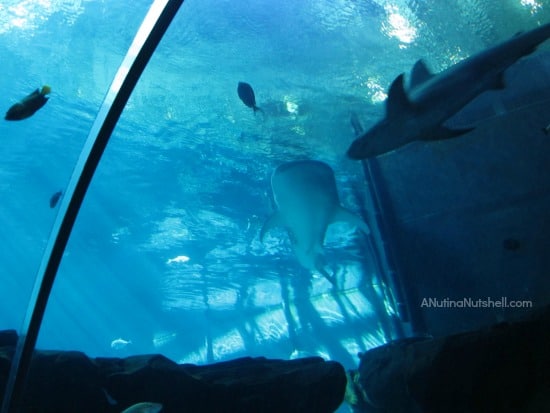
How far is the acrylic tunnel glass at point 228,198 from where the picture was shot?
8.14 meters

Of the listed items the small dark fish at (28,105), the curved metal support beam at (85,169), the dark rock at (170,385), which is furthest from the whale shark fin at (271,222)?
the curved metal support beam at (85,169)

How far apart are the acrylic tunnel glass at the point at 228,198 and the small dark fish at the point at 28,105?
16.3 feet

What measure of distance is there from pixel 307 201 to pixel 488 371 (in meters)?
6.52

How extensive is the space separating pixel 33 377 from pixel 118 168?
11.1 meters

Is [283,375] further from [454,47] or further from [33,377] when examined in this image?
[454,47]

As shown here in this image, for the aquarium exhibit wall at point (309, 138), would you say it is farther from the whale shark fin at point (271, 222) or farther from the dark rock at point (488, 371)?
the dark rock at point (488, 371)

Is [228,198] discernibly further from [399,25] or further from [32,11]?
[399,25]

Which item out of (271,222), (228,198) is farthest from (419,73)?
(228,198)

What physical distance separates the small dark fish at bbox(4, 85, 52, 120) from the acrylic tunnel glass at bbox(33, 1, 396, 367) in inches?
196

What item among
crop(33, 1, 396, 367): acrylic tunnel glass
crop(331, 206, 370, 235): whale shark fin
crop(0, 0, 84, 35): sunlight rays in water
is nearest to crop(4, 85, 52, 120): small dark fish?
crop(33, 1, 396, 367): acrylic tunnel glass

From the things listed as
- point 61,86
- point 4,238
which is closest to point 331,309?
point 61,86

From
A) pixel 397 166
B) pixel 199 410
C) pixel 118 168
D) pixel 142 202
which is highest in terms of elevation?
pixel 118 168

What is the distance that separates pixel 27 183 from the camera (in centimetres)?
1689

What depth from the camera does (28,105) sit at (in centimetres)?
305
